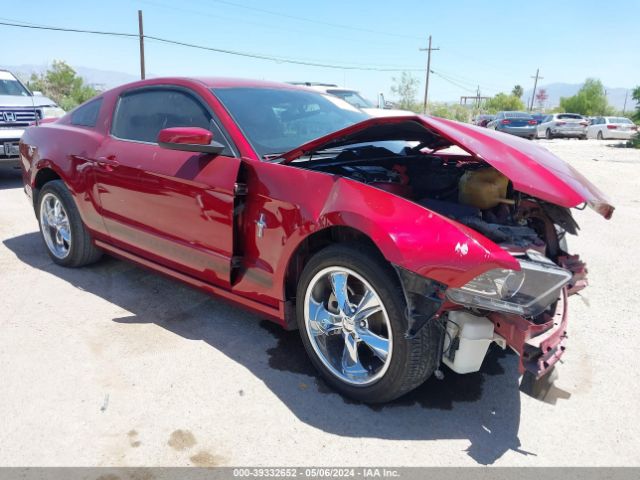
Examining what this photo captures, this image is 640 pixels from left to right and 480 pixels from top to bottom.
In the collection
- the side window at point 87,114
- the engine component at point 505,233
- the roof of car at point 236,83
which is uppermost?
the roof of car at point 236,83

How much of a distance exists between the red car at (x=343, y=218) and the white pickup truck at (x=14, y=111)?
499cm

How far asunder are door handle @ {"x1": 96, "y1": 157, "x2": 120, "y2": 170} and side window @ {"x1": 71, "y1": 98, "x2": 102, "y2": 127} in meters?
0.46

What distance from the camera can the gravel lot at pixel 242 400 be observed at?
2205mm

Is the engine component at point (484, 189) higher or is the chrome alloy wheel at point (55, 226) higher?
the engine component at point (484, 189)

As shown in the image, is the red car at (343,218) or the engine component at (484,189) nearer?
the red car at (343,218)

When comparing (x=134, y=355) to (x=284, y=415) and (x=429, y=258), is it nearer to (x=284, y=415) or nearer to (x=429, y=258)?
(x=284, y=415)

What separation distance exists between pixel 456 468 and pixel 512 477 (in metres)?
0.22

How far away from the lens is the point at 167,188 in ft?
10.4

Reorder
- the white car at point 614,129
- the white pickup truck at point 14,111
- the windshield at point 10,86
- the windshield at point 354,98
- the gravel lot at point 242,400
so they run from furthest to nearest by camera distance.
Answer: the white car at point 614,129 < the windshield at point 354,98 < the windshield at point 10,86 < the white pickup truck at point 14,111 < the gravel lot at point 242,400

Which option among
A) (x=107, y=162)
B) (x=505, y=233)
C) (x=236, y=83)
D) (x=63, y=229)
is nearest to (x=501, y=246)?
(x=505, y=233)

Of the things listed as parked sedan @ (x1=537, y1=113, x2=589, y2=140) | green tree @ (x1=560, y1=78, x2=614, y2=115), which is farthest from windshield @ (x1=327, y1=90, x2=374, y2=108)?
green tree @ (x1=560, y1=78, x2=614, y2=115)

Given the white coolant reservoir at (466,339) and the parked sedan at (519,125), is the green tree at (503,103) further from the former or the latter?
the white coolant reservoir at (466,339)

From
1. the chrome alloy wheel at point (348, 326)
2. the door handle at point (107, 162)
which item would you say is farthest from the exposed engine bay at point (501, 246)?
the door handle at point (107, 162)

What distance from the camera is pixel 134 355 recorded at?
2.97 metres
